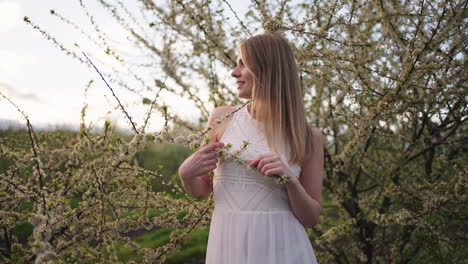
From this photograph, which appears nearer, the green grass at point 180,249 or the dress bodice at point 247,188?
the dress bodice at point 247,188

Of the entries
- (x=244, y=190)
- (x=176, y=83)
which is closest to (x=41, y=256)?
(x=244, y=190)

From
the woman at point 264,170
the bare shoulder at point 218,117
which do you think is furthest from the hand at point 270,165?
the bare shoulder at point 218,117

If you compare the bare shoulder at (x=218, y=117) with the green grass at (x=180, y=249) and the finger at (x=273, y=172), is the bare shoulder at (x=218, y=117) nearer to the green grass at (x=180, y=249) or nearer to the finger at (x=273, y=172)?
the finger at (x=273, y=172)

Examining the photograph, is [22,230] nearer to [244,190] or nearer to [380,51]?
[244,190]

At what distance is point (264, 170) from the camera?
157 cm

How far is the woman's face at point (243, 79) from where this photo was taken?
6.24ft

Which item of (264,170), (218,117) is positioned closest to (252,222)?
(264,170)

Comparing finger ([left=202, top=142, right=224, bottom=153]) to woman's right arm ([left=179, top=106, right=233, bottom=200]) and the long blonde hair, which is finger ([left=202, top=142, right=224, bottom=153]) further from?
the long blonde hair

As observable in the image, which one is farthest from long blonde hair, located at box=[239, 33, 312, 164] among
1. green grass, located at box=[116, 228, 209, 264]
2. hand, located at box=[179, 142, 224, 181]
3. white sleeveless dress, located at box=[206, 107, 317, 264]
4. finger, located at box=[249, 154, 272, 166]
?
green grass, located at box=[116, 228, 209, 264]

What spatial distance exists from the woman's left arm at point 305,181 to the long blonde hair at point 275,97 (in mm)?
46

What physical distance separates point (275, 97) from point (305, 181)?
0.47 meters

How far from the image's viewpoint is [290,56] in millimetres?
1966

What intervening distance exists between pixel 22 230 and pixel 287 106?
2591mm

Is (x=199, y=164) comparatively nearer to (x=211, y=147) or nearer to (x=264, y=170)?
(x=211, y=147)
